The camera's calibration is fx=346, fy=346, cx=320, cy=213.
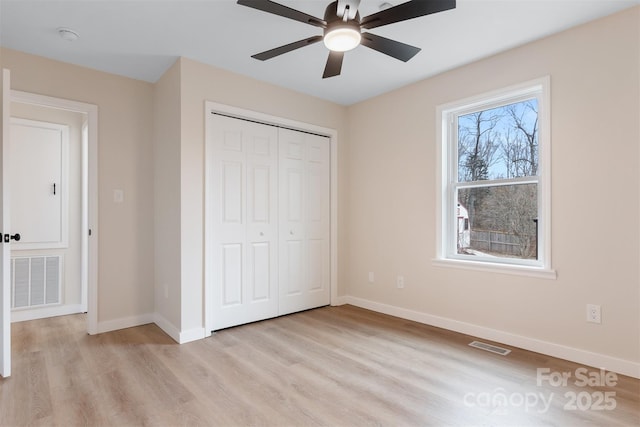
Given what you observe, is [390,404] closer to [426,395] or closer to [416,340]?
[426,395]

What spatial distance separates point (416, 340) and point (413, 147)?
192 centimetres

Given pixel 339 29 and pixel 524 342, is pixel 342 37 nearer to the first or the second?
pixel 339 29

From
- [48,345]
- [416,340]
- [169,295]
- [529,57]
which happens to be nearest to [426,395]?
[416,340]

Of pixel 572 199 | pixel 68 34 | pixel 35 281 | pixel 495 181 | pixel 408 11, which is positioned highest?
pixel 68 34

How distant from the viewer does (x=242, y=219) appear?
11.4ft

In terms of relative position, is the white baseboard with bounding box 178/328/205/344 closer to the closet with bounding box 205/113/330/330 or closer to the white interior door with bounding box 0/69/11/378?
the closet with bounding box 205/113/330/330

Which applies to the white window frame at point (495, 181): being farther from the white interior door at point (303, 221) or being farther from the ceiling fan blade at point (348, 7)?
the ceiling fan blade at point (348, 7)

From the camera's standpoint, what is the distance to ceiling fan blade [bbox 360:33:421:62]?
6.87 ft

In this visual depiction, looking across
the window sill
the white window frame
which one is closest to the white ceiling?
the white window frame

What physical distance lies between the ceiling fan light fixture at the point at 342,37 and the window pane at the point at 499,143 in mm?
1775

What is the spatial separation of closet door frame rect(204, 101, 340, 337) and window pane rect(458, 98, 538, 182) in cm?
149

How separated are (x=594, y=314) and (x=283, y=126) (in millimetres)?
3199

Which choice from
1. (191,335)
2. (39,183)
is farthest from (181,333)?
(39,183)

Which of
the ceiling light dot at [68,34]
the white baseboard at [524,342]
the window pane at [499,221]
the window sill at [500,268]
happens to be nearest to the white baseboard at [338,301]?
the white baseboard at [524,342]
